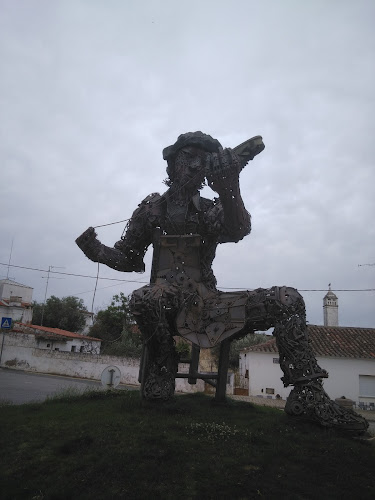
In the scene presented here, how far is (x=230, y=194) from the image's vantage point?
4.61 metres

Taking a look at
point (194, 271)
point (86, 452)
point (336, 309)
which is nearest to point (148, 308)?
point (194, 271)

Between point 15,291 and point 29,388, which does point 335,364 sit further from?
point 15,291

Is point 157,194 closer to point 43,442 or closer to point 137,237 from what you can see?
point 137,237

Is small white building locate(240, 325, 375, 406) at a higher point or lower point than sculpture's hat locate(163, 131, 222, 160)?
lower

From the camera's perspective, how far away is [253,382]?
21812 millimetres

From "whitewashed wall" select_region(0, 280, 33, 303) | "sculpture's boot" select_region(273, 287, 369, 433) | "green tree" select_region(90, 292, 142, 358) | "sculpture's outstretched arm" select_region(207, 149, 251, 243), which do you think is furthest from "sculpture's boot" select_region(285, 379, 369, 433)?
"whitewashed wall" select_region(0, 280, 33, 303)

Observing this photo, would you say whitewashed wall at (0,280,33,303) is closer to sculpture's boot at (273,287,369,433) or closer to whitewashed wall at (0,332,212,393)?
whitewashed wall at (0,332,212,393)

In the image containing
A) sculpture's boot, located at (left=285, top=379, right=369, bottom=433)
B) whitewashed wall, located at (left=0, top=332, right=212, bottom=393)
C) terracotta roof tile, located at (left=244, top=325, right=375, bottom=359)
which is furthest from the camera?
whitewashed wall, located at (left=0, top=332, right=212, bottom=393)

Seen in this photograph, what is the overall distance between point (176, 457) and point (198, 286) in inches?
83.0

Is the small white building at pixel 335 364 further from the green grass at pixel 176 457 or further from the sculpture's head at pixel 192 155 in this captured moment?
the green grass at pixel 176 457

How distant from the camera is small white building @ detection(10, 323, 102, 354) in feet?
91.3

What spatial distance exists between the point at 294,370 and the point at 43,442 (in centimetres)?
231

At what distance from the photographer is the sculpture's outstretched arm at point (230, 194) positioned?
4297mm

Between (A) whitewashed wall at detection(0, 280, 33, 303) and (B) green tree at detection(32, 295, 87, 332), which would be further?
(A) whitewashed wall at detection(0, 280, 33, 303)
